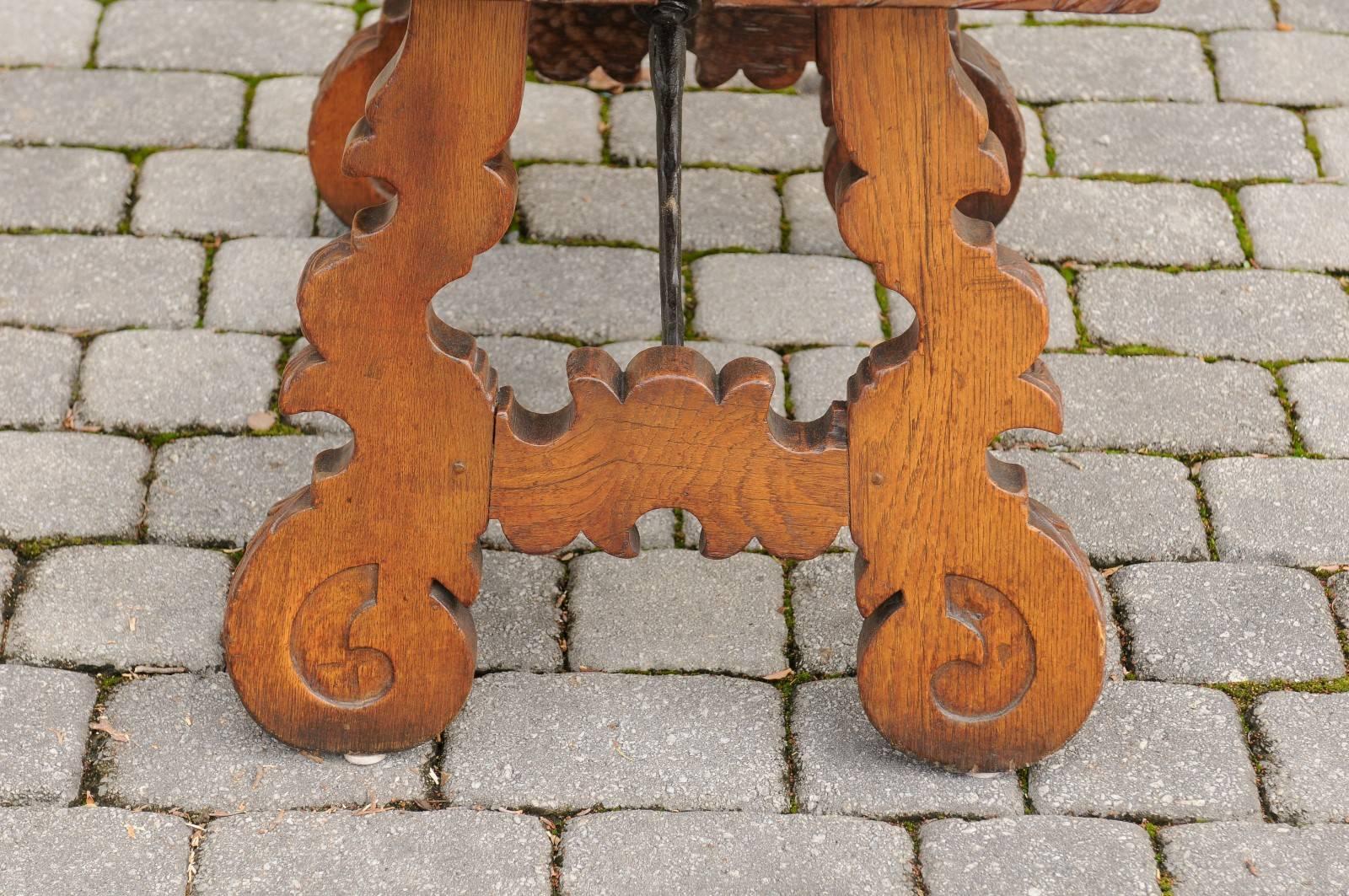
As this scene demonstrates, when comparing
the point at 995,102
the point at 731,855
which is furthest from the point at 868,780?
the point at 995,102

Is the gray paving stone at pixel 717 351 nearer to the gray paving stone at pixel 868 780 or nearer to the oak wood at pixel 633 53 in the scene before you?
the oak wood at pixel 633 53

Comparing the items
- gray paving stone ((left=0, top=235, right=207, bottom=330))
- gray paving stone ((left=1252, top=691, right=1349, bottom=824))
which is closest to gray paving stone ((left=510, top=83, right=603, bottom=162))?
gray paving stone ((left=0, top=235, right=207, bottom=330))

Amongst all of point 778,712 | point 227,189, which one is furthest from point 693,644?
point 227,189

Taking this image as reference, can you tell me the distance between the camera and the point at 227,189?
9.79 ft

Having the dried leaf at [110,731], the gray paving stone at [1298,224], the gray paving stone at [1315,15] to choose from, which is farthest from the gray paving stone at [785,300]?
the gray paving stone at [1315,15]

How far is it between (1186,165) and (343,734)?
1.98m

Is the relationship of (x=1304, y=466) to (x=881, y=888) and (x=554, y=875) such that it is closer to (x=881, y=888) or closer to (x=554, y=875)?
(x=881, y=888)

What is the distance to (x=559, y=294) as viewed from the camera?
9.10ft

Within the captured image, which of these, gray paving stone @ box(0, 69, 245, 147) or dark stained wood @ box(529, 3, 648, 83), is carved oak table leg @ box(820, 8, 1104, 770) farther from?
gray paving stone @ box(0, 69, 245, 147)

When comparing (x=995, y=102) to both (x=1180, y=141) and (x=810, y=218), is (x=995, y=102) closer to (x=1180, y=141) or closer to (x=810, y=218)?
(x=810, y=218)

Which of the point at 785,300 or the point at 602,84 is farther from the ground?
the point at 602,84

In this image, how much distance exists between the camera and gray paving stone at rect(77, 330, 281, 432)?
252 centimetres

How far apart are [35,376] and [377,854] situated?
1102 mm

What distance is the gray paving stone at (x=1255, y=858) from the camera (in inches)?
73.7
